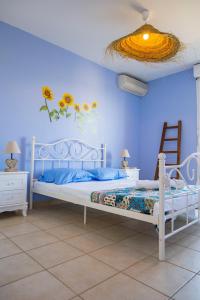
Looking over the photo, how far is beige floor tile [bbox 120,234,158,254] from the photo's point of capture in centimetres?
193

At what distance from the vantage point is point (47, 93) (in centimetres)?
354

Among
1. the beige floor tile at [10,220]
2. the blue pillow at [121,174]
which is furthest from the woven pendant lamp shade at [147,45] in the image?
the beige floor tile at [10,220]

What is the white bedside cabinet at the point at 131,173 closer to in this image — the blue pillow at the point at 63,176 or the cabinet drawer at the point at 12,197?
the blue pillow at the point at 63,176

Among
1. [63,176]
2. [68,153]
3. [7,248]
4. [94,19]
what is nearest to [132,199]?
[7,248]

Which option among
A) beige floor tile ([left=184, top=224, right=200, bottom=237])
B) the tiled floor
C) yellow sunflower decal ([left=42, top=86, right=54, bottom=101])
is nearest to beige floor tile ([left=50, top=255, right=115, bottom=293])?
the tiled floor

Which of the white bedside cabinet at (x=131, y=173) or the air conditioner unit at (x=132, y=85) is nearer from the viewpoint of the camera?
the white bedside cabinet at (x=131, y=173)

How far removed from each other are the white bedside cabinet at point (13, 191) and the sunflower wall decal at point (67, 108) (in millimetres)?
1167

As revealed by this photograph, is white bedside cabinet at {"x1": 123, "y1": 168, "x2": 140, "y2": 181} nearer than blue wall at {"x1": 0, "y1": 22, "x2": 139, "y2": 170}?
No

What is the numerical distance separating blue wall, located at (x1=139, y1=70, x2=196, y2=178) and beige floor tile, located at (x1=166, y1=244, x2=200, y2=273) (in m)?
2.70

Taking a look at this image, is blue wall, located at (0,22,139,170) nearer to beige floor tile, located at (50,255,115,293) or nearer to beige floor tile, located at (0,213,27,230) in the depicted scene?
beige floor tile, located at (0,213,27,230)

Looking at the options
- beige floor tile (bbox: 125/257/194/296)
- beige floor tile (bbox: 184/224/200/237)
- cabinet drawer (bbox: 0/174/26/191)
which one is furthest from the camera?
cabinet drawer (bbox: 0/174/26/191)

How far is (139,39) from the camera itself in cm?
232

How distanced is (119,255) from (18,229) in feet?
3.96

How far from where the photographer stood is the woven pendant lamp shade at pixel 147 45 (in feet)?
7.27
